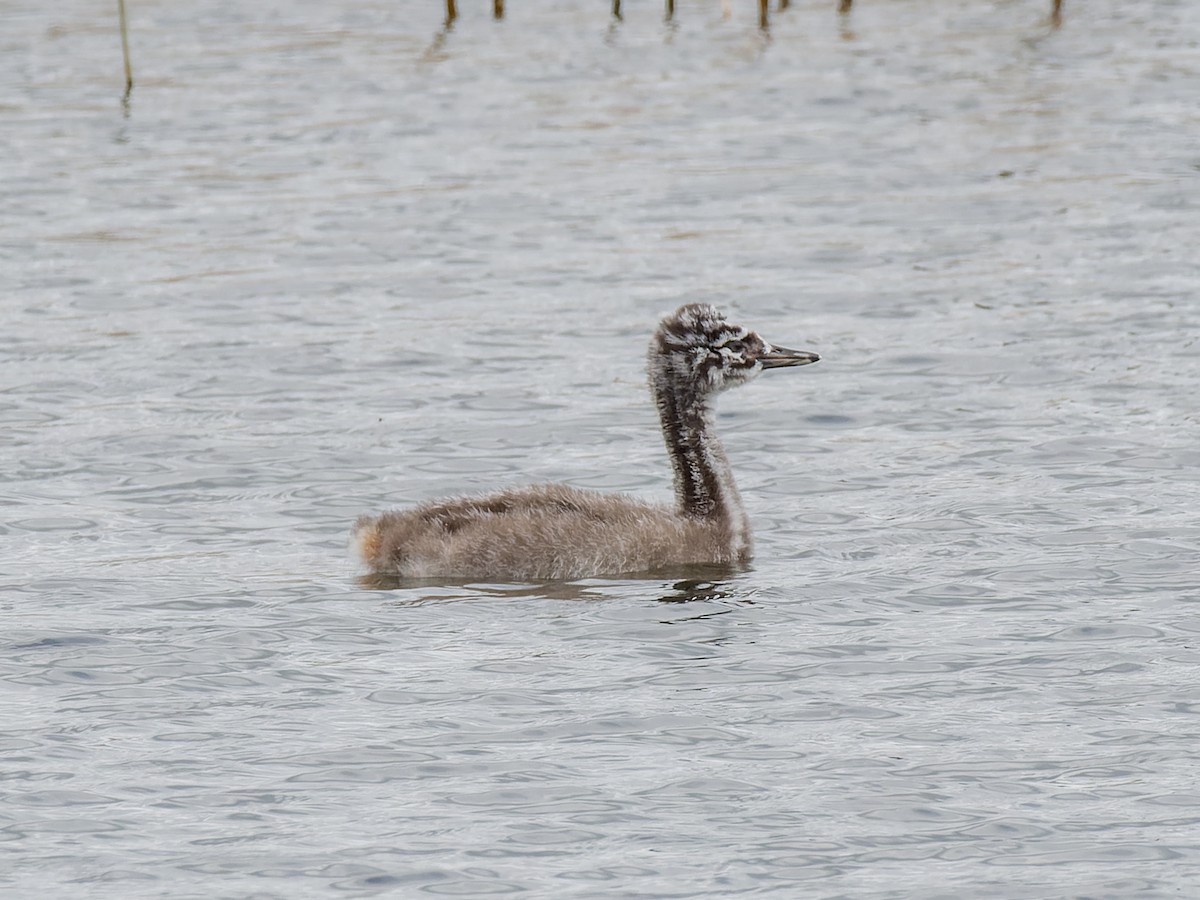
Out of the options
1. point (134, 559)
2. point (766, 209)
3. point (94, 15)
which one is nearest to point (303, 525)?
point (134, 559)

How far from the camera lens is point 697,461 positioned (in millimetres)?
12000

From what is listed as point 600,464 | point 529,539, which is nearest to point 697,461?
point 529,539

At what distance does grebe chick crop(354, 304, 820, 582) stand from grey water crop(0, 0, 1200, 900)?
199 millimetres

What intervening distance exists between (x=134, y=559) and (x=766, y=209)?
9527 mm

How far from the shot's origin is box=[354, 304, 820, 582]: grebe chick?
11.3 meters

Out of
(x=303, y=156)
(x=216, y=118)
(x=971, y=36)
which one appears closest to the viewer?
(x=303, y=156)

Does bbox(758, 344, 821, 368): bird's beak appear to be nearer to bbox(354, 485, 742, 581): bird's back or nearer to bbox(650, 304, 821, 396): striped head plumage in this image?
bbox(650, 304, 821, 396): striped head plumage

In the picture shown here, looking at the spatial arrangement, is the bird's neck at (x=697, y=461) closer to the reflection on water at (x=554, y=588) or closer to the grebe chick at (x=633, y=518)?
the grebe chick at (x=633, y=518)

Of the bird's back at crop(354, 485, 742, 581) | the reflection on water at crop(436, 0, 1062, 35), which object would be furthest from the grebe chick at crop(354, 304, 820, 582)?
the reflection on water at crop(436, 0, 1062, 35)

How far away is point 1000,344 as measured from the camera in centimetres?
1571

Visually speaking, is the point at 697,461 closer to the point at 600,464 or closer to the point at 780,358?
the point at 780,358

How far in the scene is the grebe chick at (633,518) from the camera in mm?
11297

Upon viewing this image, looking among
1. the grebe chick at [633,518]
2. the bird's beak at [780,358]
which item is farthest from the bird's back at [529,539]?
the bird's beak at [780,358]

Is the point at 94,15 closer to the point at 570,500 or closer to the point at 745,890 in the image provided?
the point at 570,500
